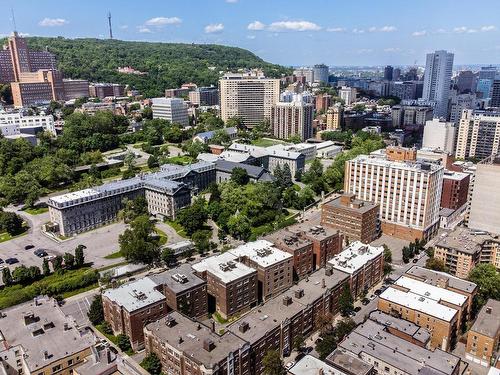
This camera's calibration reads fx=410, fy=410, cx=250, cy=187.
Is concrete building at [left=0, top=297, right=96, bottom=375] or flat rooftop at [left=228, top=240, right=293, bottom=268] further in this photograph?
flat rooftop at [left=228, top=240, right=293, bottom=268]

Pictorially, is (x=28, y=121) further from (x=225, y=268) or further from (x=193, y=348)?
(x=193, y=348)

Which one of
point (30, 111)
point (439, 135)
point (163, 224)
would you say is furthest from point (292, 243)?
point (30, 111)

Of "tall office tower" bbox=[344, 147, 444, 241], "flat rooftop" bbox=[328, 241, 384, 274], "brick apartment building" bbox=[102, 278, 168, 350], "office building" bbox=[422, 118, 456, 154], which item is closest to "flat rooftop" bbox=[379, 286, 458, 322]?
"flat rooftop" bbox=[328, 241, 384, 274]

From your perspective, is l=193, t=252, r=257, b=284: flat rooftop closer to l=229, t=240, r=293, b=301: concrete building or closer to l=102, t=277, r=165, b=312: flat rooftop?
l=229, t=240, r=293, b=301: concrete building

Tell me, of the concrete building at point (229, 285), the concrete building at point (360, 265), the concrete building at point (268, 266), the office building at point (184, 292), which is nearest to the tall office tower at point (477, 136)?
the concrete building at point (360, 265)

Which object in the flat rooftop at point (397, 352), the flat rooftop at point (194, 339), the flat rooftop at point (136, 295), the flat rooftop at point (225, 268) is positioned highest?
the flat rooftop at point (225, 268)

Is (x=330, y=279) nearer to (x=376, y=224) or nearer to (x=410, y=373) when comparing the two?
(x=410, y=373)

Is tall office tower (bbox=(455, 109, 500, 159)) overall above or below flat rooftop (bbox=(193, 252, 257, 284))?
above

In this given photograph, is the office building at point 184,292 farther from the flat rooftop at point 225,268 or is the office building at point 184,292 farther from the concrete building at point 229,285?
the flat rooftop at point 225,268
